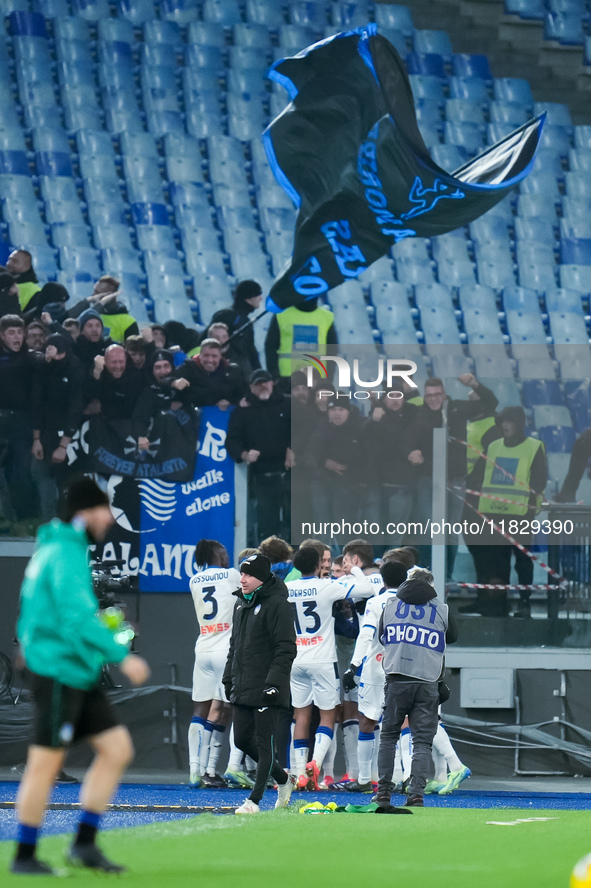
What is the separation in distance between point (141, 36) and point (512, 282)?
7.12 metres

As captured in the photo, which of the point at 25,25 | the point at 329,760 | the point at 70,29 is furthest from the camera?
the point at 70,29

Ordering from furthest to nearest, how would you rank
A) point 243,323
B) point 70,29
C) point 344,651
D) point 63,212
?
point 70,29 < point 63,212 < point 243,323 < point 344,651

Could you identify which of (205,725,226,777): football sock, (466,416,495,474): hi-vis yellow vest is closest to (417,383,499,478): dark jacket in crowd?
(466,416,495,474): hi-vis yellow vest

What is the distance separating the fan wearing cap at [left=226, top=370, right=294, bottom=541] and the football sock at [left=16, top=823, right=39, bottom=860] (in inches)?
276

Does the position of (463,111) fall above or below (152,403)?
above

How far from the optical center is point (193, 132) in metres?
19.9

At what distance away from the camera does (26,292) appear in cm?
1311

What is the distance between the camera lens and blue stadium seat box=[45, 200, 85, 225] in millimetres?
18250

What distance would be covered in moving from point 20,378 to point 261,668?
14.9ft

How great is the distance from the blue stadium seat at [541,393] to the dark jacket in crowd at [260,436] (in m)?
2.38

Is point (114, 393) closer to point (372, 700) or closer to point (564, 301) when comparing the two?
point (372, 700)

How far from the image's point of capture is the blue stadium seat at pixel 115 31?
20.3 meters

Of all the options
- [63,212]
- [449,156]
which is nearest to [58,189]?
[63,212]

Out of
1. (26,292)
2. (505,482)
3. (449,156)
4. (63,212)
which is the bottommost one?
(505,482)
